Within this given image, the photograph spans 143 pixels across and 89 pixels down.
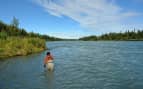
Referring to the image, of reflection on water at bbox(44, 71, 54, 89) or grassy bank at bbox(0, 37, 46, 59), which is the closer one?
reflection on water at bbox(44, 71, 54, 89)

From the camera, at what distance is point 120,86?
1609 centimetres

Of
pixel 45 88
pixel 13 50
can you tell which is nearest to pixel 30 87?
pixel 45 88

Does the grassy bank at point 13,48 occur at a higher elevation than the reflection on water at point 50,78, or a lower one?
higher

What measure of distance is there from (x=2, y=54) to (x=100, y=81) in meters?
22.2

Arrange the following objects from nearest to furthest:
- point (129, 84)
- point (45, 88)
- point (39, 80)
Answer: point (45, 88), point (129, 84), point (39, 80)

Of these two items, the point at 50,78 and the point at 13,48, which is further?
the point at 13,48

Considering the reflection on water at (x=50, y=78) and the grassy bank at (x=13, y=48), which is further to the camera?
the grassy bank at (x=13, y=48)

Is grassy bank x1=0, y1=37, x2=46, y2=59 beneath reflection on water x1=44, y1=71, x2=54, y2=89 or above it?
above

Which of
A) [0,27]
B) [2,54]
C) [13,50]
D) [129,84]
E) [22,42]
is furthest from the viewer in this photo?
[0,27]

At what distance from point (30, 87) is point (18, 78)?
363 centimetres

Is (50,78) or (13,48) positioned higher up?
(13,48)

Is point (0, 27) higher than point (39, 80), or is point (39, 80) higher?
point (0, 27)

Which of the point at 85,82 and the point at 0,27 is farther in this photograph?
the point at 0,27

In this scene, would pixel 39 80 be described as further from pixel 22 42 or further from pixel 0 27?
pixel 0 27
